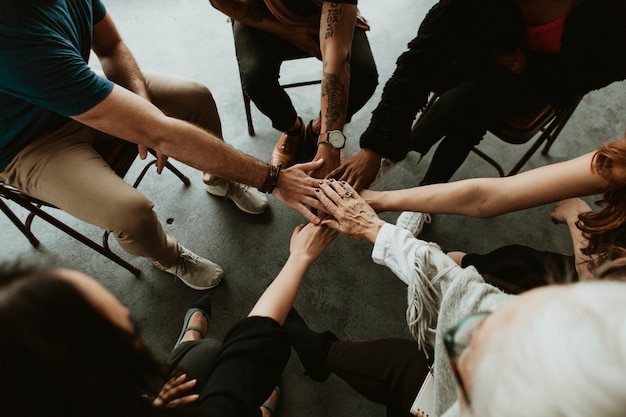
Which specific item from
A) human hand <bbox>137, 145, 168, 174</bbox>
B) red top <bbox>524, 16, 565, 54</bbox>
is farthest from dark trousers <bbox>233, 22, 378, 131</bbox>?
red top <bbox>524, 16, 565, 54</bbox>

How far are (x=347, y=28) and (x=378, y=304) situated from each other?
1.31 m

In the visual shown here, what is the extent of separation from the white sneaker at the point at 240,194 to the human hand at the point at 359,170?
0.53 m

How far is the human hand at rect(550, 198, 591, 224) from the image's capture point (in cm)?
137

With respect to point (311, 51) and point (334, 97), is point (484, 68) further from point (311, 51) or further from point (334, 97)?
point (311, 51)

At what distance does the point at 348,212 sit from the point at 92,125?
96 cm

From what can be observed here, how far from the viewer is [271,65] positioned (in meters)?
1.77

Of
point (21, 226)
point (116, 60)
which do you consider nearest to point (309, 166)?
point (116, 60)

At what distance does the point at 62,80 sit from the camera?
1.10 meters

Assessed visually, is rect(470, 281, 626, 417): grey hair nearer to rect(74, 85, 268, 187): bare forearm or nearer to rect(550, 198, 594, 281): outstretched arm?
rect(550, 198, 594, 281): outstretched arm

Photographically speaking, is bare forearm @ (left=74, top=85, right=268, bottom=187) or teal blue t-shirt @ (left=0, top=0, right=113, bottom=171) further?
bare forearm @ (left=74, top=85, right=268, bottom=187)

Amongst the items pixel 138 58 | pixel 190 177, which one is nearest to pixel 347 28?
pixel 190 177

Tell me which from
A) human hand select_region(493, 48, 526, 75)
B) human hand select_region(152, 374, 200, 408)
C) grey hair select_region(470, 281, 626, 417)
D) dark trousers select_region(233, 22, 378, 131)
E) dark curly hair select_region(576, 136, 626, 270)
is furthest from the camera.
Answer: dark trousers select_region(233, 22, 378, 131)

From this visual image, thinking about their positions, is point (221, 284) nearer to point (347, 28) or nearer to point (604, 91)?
point (347, 28)

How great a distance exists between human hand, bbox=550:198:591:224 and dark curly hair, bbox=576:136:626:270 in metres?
0.21
